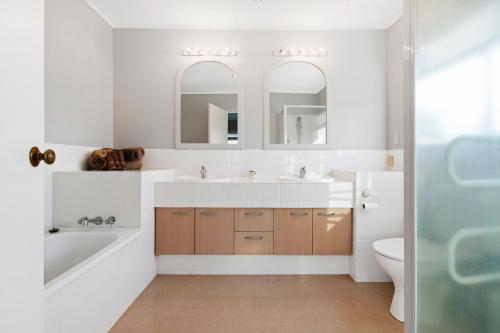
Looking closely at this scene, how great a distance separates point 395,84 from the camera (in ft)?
9.00

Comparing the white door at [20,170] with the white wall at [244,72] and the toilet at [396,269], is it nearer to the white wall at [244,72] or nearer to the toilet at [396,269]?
the toilet at [396,269]

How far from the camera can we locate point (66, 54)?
2.18m

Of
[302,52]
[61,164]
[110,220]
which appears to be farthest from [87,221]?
[302,52]

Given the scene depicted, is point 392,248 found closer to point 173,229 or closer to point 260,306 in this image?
point 260,306

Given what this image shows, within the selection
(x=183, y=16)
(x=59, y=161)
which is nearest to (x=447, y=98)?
(x=59, y=161)

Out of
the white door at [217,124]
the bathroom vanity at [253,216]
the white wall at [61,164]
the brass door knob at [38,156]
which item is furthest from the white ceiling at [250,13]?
the brass door knob at [38,156]

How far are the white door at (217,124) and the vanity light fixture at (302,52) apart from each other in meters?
0.80

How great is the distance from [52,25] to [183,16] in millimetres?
1092

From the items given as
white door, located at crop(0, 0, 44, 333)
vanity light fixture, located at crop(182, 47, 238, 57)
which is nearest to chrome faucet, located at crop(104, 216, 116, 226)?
white door, located at crop(0, 0, 44, 333)

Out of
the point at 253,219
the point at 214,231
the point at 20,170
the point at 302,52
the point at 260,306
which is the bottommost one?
Result: the point at 260,306

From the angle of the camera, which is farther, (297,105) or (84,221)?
(297,105)

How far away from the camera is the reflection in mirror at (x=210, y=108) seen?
2.87 meters

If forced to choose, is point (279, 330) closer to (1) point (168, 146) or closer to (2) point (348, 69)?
(1) point (168, 146)

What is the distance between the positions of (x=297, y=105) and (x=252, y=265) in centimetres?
158
